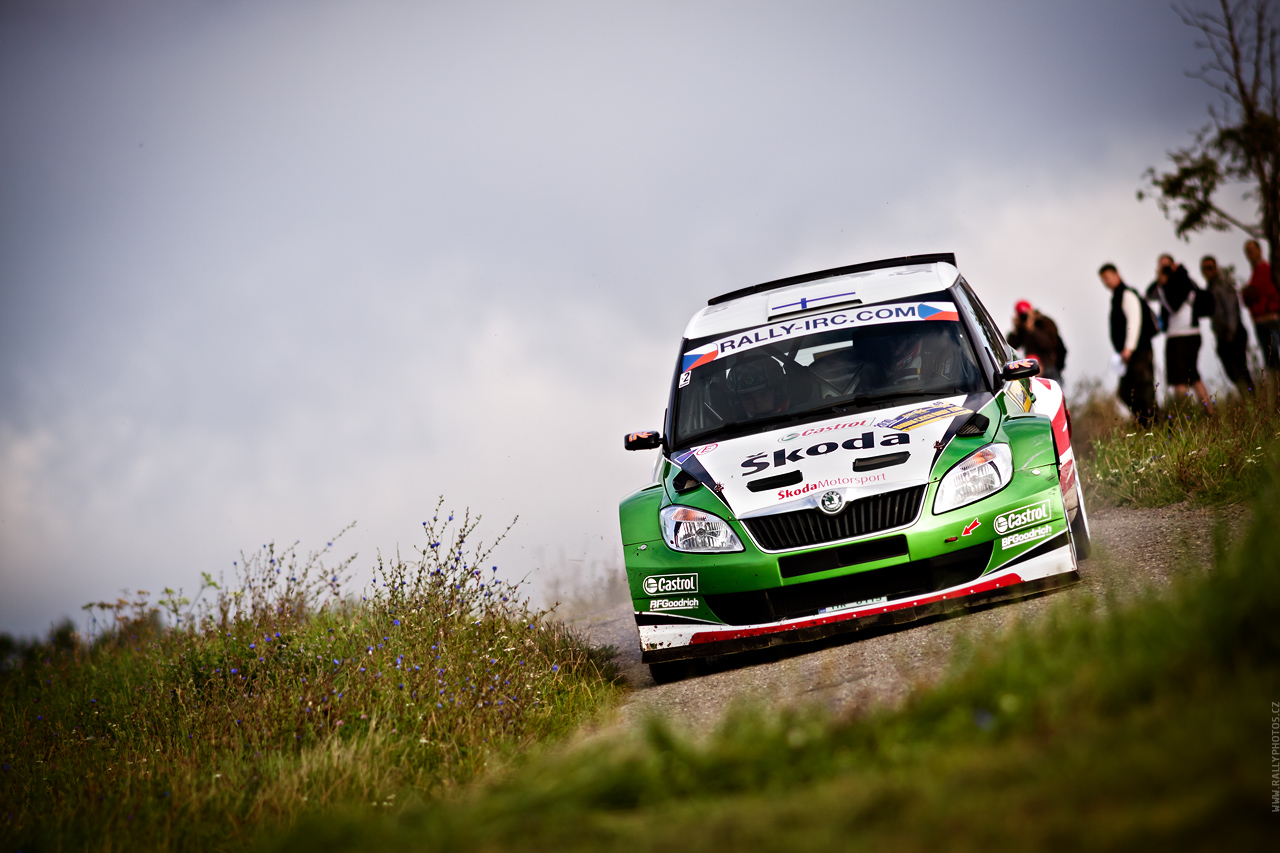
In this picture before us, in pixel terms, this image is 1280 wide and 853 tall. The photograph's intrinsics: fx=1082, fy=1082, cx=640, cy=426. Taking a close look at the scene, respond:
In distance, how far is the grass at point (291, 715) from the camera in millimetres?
4387

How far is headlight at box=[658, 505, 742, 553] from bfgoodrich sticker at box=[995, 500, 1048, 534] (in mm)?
1418

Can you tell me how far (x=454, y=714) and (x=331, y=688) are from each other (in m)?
0.74

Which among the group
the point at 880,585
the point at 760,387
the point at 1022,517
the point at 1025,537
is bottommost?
the point at 880,585

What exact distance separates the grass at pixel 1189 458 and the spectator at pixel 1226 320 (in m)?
3.05

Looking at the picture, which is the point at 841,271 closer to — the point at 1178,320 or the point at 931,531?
the point at 931,531

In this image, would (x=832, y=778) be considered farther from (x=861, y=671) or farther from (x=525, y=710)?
(x=525, y=710)

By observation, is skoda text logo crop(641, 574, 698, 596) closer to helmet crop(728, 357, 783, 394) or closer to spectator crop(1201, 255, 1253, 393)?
helmet crop(728, 357, 783, 394)

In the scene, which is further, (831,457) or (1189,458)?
(1189,458)

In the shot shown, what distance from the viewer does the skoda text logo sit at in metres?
6.12

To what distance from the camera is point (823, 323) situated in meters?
7.51

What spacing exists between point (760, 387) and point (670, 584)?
1800 millimetres

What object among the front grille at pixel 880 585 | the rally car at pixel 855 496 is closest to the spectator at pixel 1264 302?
the rally car at pixel 855 496

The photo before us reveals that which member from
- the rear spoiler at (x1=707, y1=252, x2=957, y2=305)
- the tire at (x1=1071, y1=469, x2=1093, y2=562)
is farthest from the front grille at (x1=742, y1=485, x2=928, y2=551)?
the rear spoiler at (x1=707, y1=252, x2=957, y2=305)

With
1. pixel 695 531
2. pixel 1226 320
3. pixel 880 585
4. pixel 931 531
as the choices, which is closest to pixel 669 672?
pixel 695 531
